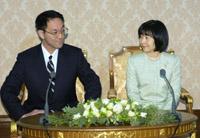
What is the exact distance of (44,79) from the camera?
13.8 ft

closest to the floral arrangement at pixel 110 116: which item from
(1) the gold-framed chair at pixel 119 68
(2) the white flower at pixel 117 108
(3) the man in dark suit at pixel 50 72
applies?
(2) the white flower at pixel 117 108

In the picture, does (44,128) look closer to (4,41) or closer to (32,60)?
(32,60)

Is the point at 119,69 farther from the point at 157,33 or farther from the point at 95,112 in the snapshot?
the point at 95,112

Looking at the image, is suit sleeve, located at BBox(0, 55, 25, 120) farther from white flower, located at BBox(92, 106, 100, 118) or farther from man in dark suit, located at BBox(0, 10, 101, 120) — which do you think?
white flower, located at BBox(92, 106, 100, 118)

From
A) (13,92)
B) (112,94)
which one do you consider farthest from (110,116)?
(112,94)

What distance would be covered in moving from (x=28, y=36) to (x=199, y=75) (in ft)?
6.44

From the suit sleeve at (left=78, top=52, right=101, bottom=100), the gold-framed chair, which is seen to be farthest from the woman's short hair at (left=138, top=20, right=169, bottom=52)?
the gold-framed chair

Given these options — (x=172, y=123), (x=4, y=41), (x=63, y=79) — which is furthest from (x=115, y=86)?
(x=172, y=123)

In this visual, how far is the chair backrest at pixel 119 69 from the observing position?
4.97 meters

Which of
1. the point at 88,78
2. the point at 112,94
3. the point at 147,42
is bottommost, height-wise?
the point at 112,94

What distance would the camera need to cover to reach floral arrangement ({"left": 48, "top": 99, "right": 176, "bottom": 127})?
9.94 ft

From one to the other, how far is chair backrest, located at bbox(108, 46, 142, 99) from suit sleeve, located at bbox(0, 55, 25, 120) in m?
1.08

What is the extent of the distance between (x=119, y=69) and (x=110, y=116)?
76.8 inches

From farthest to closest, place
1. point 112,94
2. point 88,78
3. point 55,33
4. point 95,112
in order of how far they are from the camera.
Result: 1. point 112,94
2. point 88,78
3. point 55,33
4. point 95,112
